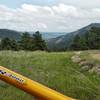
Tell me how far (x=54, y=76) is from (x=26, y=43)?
4851cm

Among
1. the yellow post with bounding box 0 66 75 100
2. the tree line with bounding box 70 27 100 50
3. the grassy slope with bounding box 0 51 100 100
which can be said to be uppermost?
the yellow post with bounding box 0 66 75 100

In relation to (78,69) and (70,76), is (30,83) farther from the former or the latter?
(78,69)

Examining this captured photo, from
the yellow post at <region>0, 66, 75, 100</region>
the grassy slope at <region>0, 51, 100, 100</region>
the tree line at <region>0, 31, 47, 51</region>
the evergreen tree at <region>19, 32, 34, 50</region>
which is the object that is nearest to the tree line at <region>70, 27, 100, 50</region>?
the tree line at <region>0, 31, 47, 51</region>

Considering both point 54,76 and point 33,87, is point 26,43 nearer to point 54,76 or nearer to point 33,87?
point 54,76

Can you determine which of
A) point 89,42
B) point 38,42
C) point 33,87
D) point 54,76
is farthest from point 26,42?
point 33,87

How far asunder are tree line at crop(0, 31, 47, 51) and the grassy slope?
40552 mm

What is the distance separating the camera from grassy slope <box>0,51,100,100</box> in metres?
7.88

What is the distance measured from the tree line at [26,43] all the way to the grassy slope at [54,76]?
40552 millimetres

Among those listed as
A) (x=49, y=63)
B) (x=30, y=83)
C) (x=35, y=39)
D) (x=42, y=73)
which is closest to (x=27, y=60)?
(x=49, y=63)

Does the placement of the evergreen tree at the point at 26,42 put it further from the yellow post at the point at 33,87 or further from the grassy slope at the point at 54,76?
the yellow post at the point at 33,87

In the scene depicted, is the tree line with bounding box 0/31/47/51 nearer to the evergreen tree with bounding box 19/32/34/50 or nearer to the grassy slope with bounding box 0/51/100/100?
the evergreen tree with bounding box 19/32/34/50

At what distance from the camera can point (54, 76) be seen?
9.04 meters

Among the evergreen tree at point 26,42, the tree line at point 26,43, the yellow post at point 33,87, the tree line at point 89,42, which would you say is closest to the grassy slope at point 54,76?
the yellow post at point 33,87

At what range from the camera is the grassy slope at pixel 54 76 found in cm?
788
